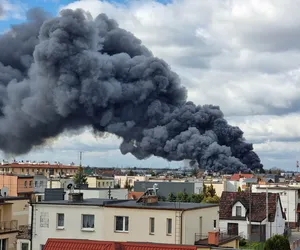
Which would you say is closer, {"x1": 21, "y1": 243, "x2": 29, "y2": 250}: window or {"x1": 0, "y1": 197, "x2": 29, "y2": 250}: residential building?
{"x1": 21, "y1": 243, "x2": 29, "y2": 250}: window

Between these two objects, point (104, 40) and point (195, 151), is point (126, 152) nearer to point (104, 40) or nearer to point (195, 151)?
point (195, 151)

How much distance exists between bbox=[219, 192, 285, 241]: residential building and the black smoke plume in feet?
163

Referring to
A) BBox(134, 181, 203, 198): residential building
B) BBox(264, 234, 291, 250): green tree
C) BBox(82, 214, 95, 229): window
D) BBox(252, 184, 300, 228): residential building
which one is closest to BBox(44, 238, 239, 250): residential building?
BBox(82, 214, 95, 229): window

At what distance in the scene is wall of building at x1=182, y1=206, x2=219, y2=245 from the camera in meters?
19.5

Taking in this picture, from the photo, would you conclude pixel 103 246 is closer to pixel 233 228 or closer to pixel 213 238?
pixel 213 238

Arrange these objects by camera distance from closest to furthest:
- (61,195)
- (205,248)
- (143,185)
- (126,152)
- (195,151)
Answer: (205,248)
(61,195)
(143,185)
(195,151)
(126,152)

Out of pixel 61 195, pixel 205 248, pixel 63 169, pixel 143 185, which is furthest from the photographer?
pixel 63 169

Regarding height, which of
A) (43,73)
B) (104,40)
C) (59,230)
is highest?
(104,40)

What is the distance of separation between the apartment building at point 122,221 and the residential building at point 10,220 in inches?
150

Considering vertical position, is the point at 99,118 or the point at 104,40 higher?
the point at 104,40

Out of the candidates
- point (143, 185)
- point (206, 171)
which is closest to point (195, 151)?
point (206, 171)

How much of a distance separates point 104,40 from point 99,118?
14.7 metres

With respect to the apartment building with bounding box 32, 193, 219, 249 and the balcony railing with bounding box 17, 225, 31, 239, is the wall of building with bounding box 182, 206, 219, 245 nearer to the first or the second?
the apartment building with bounding box 32, 193, 219, 249

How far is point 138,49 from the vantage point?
10194 centimetres
